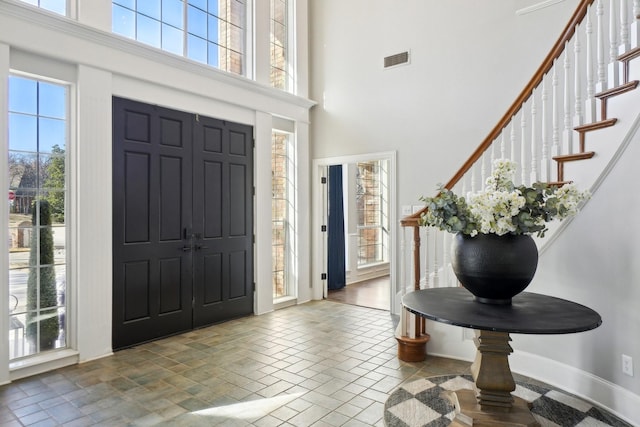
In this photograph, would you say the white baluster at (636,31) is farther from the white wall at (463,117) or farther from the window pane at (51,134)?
the window pane at (51,134)

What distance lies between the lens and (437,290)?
2.59m

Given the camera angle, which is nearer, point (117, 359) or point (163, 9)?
point (117, 359)

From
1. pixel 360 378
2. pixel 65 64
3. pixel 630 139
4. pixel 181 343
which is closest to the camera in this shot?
pixel 630 139

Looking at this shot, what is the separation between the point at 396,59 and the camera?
16.5ft

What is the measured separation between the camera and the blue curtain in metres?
6.67

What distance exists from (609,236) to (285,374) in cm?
256

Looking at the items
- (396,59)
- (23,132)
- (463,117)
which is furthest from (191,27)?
(463,117)

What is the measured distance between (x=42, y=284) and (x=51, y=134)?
1294mm

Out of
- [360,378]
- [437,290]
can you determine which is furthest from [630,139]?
[360,378]

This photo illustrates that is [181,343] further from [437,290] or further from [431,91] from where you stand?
[431,91]

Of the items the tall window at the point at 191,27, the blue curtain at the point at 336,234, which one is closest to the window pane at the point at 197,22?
the tall window at the point at 191,27

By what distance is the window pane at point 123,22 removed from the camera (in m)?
3.80

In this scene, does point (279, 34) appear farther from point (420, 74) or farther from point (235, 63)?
point (420, 74)

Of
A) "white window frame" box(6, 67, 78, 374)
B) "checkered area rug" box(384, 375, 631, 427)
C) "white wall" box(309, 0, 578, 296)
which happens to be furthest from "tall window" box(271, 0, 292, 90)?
"checkered area rug" box(384, 375, 631, 427)
